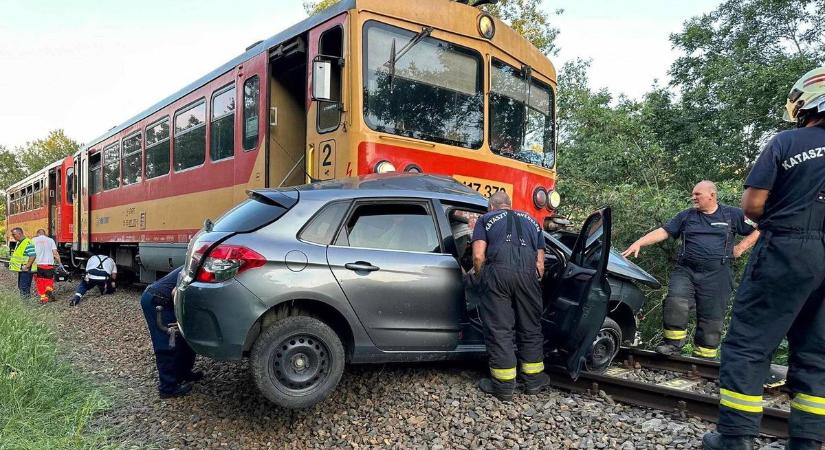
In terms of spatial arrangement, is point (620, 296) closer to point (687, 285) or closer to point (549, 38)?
point (687, 285)

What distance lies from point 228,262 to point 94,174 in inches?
428

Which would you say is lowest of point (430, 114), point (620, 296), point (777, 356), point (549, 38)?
point (777, 356)

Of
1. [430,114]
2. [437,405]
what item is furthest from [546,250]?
[430,114]

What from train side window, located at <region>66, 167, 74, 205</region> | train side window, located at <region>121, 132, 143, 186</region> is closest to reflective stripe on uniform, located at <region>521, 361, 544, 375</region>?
train side window, located at <region>121, 132, 143, 186</region>

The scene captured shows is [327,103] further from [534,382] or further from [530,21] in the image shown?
[530,21]

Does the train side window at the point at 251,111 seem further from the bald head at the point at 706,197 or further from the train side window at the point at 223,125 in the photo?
the bald head at the point at 706,197

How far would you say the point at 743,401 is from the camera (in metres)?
2.78

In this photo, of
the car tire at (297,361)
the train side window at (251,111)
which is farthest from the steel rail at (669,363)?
the train side window at (251,111)

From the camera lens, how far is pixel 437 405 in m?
3.86

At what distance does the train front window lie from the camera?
5.15 metres

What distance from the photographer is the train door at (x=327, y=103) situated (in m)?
4.93

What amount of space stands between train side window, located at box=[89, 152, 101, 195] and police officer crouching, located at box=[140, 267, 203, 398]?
28.9ft

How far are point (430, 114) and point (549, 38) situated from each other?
1542 cm

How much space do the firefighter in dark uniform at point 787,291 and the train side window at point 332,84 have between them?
11.4 feet
